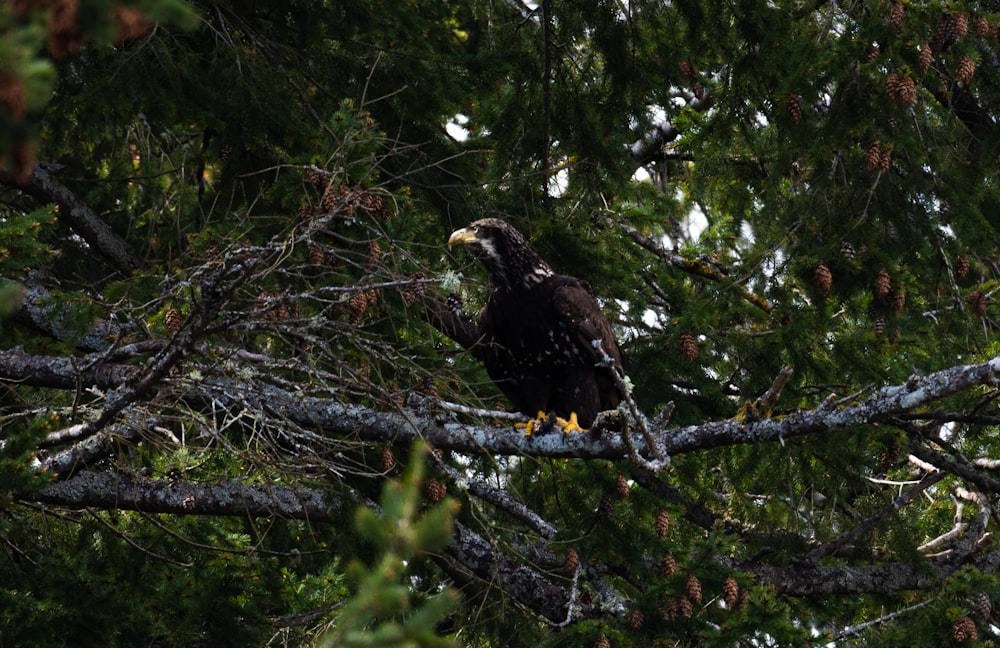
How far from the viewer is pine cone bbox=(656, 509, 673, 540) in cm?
591

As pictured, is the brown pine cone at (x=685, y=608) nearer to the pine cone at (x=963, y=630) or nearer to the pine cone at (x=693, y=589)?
the pine cone at (x=693, y=589)

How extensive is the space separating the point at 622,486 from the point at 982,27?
299cm

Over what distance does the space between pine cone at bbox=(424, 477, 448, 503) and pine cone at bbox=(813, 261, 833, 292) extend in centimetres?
250

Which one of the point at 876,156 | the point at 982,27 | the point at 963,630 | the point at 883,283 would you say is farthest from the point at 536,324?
the point at 982,27

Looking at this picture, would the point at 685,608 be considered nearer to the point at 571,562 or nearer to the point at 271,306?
the point at 571,562

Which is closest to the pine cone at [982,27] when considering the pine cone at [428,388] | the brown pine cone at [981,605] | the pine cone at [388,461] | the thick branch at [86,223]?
the brown pine cone at [981,605]

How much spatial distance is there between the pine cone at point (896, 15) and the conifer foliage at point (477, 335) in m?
0.03

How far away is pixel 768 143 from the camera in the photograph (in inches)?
304

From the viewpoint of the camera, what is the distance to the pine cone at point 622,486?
5.85 m

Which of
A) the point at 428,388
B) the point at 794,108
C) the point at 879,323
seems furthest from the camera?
the point at 879,323

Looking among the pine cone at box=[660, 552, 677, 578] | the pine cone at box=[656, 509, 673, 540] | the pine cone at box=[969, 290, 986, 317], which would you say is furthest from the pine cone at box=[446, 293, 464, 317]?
the pine cone at box=[969, 290, 986, 317]

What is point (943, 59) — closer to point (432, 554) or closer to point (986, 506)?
point (986, 506)

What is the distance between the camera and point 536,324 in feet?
21.4

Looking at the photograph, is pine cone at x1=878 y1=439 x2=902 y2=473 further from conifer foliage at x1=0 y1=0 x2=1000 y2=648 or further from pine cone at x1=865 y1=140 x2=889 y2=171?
pine cone at x1=865 y1=140 x2=889 y2=171
